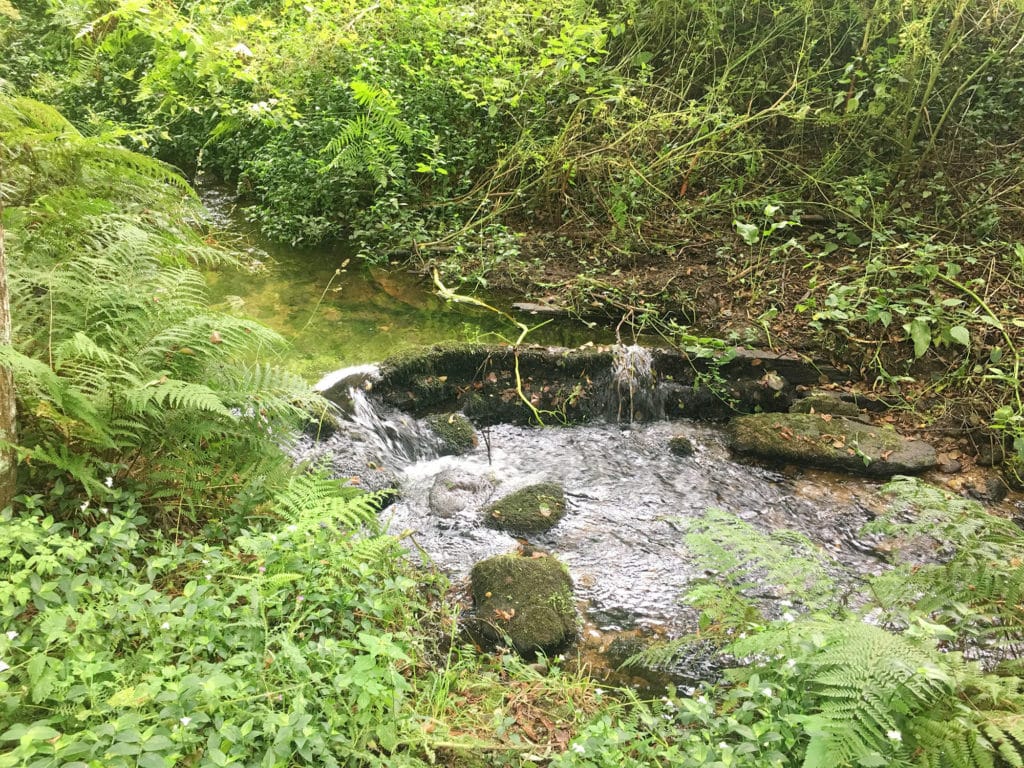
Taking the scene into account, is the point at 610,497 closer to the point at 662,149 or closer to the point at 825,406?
the point at 825,406

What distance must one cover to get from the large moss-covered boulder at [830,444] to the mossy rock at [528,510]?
1.79 metres

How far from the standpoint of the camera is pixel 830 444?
4.98 m

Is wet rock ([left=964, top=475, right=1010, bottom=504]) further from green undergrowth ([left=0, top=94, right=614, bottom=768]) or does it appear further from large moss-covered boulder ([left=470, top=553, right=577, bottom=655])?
green undergrowth ([left=0, top=94, right=614, bottom=768])

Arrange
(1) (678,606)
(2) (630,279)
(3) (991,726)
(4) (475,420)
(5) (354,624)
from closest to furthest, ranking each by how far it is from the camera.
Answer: (3) (991,726)
(5) (354,624)
(1) (678,606)
(4) (475,420)
(2) (630,279)

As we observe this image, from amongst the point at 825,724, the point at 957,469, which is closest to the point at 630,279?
the point at 957,469

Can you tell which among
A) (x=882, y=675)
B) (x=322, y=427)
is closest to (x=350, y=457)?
(x=322, y=427)

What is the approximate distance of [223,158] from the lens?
8.09 m

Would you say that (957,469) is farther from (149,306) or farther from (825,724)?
(149,306)

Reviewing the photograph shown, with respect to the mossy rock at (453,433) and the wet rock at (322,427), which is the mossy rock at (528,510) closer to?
the mossy rock at (453,433)

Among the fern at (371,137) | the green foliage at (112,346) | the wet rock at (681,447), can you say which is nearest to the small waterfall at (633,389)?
the wet rock at (681,447)

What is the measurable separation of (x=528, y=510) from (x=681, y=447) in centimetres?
161

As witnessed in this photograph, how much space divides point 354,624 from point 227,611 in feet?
1.59

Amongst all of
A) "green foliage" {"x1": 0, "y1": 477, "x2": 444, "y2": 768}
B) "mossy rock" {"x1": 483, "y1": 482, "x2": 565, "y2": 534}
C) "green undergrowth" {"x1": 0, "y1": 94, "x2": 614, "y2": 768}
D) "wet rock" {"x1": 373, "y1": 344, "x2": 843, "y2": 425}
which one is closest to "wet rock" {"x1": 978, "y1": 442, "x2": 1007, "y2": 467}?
"wet rock" {"x1": 373, "y1": 344, "x2": 843, "y2": 425}

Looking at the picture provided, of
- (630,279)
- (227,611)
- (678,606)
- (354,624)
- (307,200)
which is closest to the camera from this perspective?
(227,611)
